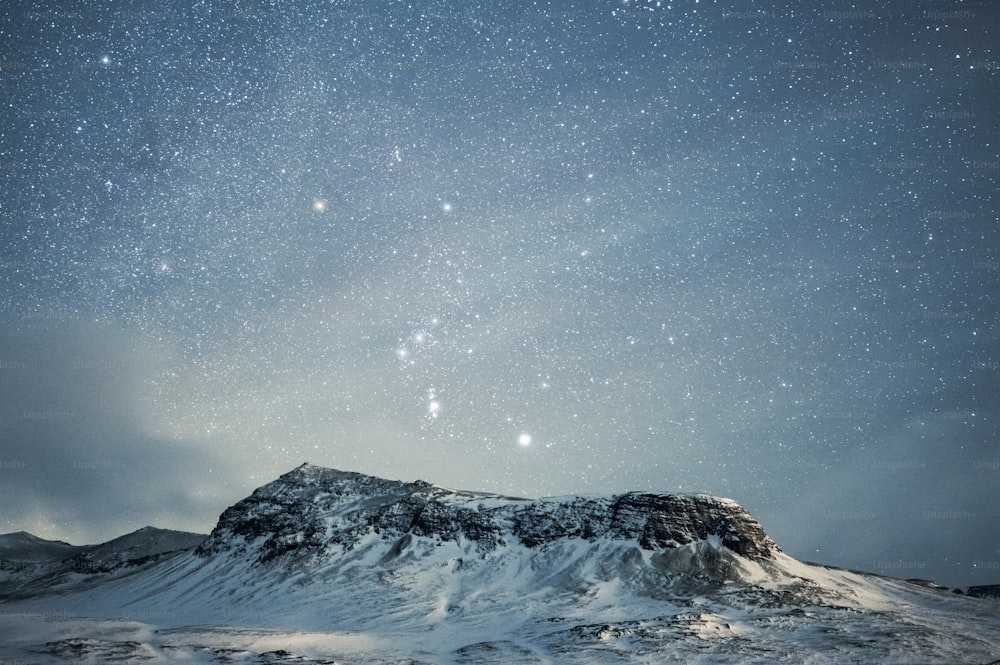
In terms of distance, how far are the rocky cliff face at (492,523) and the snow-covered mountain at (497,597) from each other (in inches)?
21.4

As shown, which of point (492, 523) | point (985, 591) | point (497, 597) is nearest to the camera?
point (497, 597)

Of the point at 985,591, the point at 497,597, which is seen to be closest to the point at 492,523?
the point at 497,597

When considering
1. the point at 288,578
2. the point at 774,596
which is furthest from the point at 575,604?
the point at 288,578

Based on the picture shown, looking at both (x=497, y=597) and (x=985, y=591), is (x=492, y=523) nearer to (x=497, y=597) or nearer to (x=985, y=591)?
(x=497, y=597)

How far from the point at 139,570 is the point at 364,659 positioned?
148m

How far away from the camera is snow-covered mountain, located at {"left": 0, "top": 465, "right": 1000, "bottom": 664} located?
87.4 meters

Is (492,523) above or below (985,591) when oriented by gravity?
above

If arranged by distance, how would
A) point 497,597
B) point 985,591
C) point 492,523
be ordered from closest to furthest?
1. point 497,597
2. point 985,591
3. point 492,523

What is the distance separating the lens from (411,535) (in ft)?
570

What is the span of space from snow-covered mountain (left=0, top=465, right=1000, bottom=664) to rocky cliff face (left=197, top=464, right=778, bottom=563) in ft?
1.78

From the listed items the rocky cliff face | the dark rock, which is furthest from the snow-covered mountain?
the dark rock

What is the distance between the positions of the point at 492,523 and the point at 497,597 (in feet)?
124

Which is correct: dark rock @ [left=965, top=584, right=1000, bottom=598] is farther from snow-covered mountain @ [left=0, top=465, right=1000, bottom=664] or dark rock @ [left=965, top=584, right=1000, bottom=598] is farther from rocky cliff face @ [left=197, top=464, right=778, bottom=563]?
rocky cliff face @ [left=197, top=464, right=778, bottom=563]

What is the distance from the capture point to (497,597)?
135125 mm
